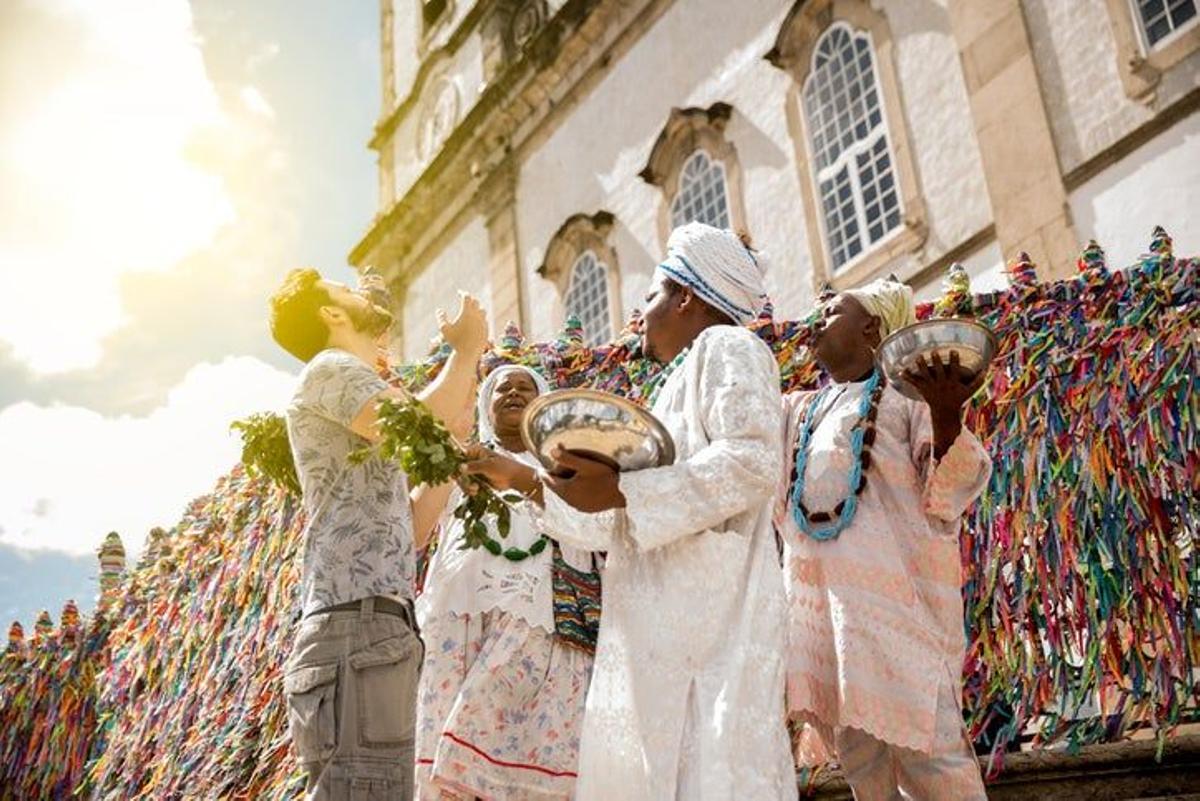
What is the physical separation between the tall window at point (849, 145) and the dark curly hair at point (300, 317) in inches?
321

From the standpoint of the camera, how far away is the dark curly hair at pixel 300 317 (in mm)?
3508

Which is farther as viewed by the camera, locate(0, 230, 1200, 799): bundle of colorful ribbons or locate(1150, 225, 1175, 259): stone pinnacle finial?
locate(1150, 225, 1175, 259): stone pinnacle finial

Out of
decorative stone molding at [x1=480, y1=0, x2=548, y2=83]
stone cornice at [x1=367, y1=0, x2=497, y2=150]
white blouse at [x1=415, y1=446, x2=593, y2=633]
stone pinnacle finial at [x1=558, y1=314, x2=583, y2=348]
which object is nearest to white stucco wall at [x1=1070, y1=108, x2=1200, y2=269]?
stone pinnacle finial at [x1=558, y1=314, x2=583, y2=348]

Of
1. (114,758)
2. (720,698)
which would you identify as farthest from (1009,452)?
(114,758)

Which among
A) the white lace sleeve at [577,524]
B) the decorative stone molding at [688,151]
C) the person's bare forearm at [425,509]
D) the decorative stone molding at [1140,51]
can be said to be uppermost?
the decorative stone molding at [688,151]

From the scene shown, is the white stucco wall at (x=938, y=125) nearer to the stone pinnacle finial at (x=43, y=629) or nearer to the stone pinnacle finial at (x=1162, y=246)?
the stone pinnacle finial at (x=1162, y=246)

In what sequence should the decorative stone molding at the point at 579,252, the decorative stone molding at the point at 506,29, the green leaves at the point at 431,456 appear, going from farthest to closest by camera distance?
1. the decorative stone molding at the point at 506,29
2. the decorative stone molding at the point at 579,252
3. the green leaves at the point at 431,456

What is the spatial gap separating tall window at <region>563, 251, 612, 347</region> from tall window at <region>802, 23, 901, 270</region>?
3.54 metres

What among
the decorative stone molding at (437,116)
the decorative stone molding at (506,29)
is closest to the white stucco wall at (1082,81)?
the decorative stone molding at (506,29)

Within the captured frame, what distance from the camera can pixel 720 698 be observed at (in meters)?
2.20

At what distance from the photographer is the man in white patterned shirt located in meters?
2.71

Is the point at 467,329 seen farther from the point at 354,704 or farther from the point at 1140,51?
the point at 1140,51

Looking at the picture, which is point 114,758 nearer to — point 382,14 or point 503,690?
point 503,690

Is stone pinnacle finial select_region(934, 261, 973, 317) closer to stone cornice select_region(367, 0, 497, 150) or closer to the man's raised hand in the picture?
the man's raised hand
